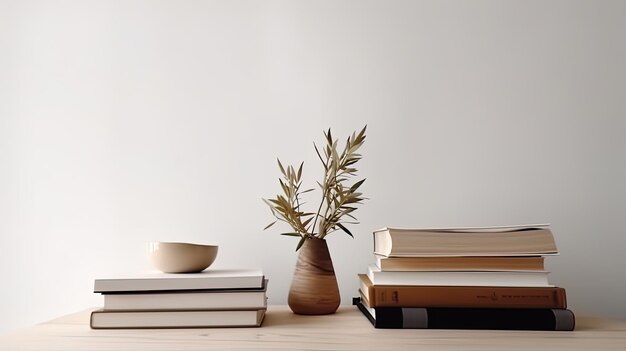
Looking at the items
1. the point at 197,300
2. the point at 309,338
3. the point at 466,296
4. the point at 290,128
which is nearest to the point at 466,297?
the point at 466,296

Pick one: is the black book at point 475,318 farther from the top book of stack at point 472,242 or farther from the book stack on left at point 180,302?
the book stack on left at point 180,302

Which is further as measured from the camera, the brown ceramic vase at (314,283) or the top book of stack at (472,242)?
the brown ceramic vase at (314,283)

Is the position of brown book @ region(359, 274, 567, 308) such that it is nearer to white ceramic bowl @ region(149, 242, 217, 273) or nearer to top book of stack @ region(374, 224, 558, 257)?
top book of stack @ region(374, 224, 558, 257)

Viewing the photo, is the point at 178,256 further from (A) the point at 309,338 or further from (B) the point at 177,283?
(A) the point at 309,338

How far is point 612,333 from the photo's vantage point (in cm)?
82

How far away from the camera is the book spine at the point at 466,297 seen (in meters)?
0.85

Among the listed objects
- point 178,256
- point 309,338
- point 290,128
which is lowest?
point 309,338

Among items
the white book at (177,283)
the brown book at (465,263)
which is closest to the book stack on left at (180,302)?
the white book at (177,283)

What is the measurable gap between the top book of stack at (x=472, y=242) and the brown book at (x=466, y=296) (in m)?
0.06

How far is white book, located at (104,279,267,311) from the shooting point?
86cm

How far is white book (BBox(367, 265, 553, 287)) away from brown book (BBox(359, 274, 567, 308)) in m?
0.01

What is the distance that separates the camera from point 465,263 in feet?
2.86

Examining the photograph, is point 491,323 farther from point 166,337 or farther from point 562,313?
point 166,337

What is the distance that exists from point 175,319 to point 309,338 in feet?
0.77
